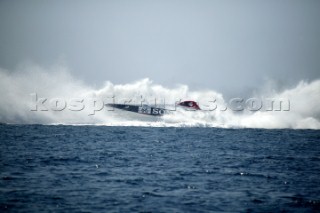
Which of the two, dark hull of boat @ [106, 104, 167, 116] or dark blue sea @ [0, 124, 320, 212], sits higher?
dark hull of boat @ [106, 104, 167, 116]

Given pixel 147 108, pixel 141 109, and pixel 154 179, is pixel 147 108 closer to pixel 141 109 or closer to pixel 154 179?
pixel 141 109

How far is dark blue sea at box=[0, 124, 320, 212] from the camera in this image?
16.5 metres

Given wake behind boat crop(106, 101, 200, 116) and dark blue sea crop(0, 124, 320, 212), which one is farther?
wake behind boat crop(106, 101, 200, 116)

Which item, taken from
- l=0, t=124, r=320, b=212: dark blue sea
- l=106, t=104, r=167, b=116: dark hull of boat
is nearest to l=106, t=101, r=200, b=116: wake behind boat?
l=106, t=104, r=167, b=116: dark hull of boat

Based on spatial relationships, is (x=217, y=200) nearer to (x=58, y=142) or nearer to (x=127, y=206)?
(x=127, y=206)

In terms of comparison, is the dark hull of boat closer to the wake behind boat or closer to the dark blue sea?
the wake behind boat

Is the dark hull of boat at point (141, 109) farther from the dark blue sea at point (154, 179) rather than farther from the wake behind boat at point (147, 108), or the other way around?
the dark blue sea at point (154, 179)

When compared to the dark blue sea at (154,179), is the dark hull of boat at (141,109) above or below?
above

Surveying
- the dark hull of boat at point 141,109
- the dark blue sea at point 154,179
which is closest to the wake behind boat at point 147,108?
the dark hull of boat at point 141,109

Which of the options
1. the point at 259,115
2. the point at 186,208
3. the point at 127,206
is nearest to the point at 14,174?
the point at 127,206

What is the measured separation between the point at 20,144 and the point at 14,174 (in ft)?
50.1

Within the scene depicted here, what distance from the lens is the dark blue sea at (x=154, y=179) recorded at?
16.5 meters

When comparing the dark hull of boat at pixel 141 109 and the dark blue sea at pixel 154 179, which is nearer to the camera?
the dark blue sea at pixel 154 179

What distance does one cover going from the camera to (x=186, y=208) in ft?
52.5
